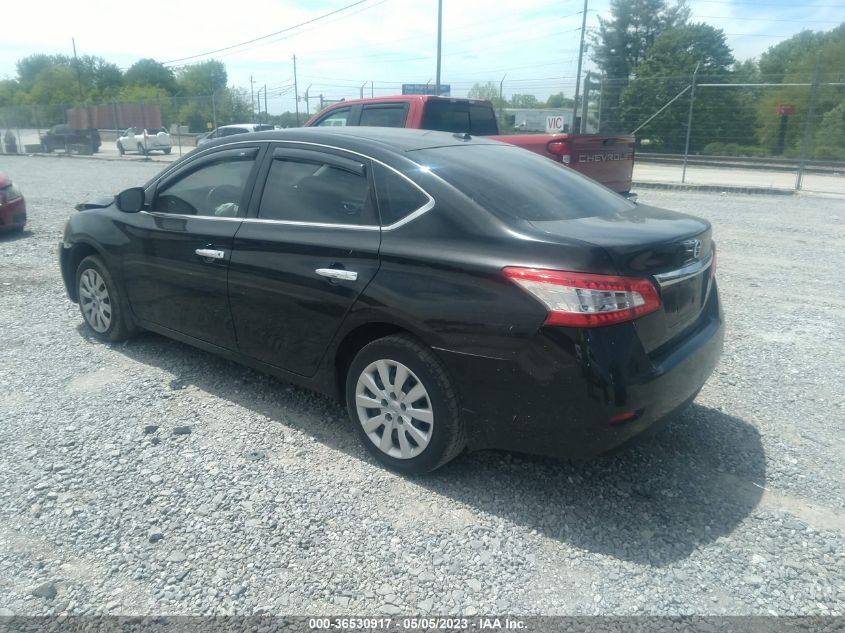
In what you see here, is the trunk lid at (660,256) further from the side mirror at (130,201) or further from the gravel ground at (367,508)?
the side mirror at (130,201)

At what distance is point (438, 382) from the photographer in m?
3.11

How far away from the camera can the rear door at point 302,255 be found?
11.3 ft

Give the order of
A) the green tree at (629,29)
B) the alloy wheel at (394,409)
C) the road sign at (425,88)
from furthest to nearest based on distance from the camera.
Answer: the green tree at (629,29)
the road sign at (425,88)
the alloy wheel at (394,409)

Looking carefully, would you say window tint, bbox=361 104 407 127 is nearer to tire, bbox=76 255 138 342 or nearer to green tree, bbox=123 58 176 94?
tire, bbox=76 255 138 342

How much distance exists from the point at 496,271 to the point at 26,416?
9.89 ft

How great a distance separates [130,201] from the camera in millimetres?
4617

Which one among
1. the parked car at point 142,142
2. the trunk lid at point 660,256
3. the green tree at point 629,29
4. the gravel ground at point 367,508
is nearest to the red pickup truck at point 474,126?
the gravel ground at point 367,508

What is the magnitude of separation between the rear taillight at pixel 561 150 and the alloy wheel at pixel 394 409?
610 centimetres

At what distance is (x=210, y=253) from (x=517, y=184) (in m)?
1.88

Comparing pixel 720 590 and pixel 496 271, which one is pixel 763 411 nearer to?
pixel 720 590

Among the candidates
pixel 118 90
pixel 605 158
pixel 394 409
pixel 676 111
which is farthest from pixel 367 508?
pixel 118 90

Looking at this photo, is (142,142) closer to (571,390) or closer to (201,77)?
(571,390)

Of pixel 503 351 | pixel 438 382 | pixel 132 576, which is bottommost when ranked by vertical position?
pixel 132 576

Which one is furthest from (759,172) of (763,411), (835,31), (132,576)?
(835,31)
